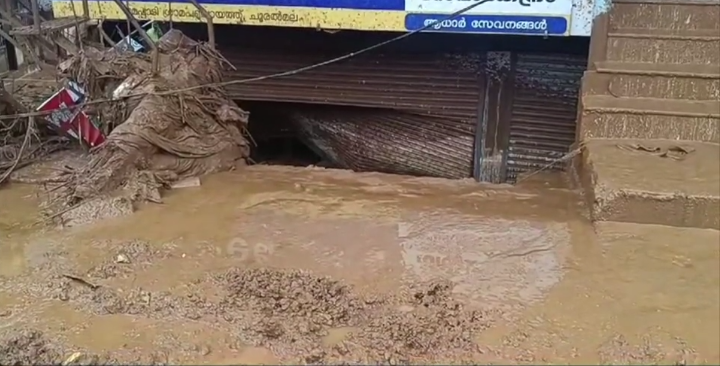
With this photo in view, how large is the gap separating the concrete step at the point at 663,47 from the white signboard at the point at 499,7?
53cm

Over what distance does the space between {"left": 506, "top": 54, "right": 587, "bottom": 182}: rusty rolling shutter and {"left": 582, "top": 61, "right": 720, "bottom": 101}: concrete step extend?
1.28 meters

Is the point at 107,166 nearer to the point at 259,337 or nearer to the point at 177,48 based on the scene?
the point at 177,48

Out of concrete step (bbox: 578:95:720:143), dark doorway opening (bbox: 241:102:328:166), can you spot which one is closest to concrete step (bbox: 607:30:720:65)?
concrete step (bbox: 578:95:720:143)

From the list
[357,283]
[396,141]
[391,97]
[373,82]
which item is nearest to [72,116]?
[373,82]

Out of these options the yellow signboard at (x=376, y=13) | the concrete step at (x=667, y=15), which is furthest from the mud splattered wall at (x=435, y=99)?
the concrete step at (x=667, y=15)

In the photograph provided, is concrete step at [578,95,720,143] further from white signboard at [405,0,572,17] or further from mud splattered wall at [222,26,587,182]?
mud splattered wall at [222,26,587,182]

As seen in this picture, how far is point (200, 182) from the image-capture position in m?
5.36

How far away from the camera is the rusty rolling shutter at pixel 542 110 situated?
662 centimetres

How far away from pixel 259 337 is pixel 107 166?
224 centimetres

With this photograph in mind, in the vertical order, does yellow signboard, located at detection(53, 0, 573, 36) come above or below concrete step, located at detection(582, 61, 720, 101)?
above

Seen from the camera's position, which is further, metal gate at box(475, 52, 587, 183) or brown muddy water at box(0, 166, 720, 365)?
metal gate at box(475, 52, 587, 183)

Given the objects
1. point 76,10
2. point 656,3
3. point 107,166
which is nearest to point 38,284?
point 107,166

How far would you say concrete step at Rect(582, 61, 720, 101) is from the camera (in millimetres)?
5098

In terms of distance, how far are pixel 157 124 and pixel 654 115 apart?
346 cm
